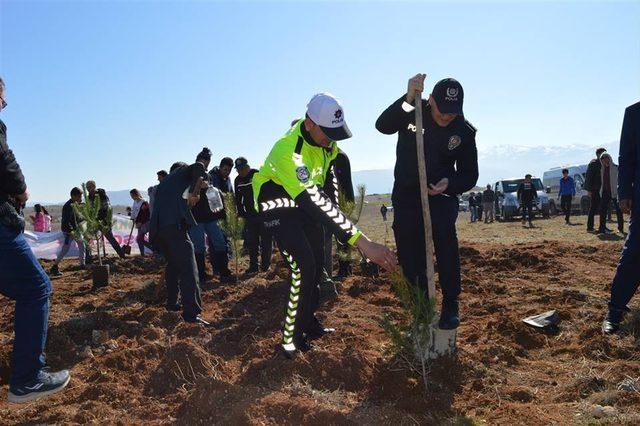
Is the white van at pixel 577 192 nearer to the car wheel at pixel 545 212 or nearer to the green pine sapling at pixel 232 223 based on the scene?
the car wheel at pixel 545 212

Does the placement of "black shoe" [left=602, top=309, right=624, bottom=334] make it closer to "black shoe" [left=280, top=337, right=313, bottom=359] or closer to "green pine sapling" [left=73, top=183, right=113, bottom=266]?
"black shoe" [left=280, top=337, right=313, bottom=359]

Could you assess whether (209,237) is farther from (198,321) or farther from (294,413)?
(294,413)

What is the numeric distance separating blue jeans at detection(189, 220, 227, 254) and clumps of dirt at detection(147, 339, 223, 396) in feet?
10.8

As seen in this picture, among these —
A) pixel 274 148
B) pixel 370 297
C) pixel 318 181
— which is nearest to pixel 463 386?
pixel 318 181

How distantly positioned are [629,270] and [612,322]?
43 centimetres

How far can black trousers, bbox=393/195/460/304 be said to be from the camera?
11.9 ft

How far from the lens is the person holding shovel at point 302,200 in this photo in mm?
3375

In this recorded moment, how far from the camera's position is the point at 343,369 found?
10.9ft

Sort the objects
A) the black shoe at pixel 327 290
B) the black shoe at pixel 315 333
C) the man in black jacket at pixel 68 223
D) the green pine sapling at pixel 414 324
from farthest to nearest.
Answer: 1. the man in black jacket at pixel 68 223
2. the black shoe at pixel 327 290
3. the black shoe at pixel 315 333
4. the green pine sapling at pixel 414 324

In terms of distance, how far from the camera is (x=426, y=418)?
272cm

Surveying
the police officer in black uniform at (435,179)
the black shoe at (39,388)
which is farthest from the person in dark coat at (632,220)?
the black shoe at (39,388)

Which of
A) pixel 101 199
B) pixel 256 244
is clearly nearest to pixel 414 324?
pixel 256 244

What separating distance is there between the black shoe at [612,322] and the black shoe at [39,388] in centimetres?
380

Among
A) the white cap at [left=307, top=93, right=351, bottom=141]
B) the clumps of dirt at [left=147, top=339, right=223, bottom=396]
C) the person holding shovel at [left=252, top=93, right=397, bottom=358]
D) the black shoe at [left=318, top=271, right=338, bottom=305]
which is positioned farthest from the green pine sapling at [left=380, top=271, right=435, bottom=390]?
the black shoe at [left=318, top=271, right=338, bottom=305]
